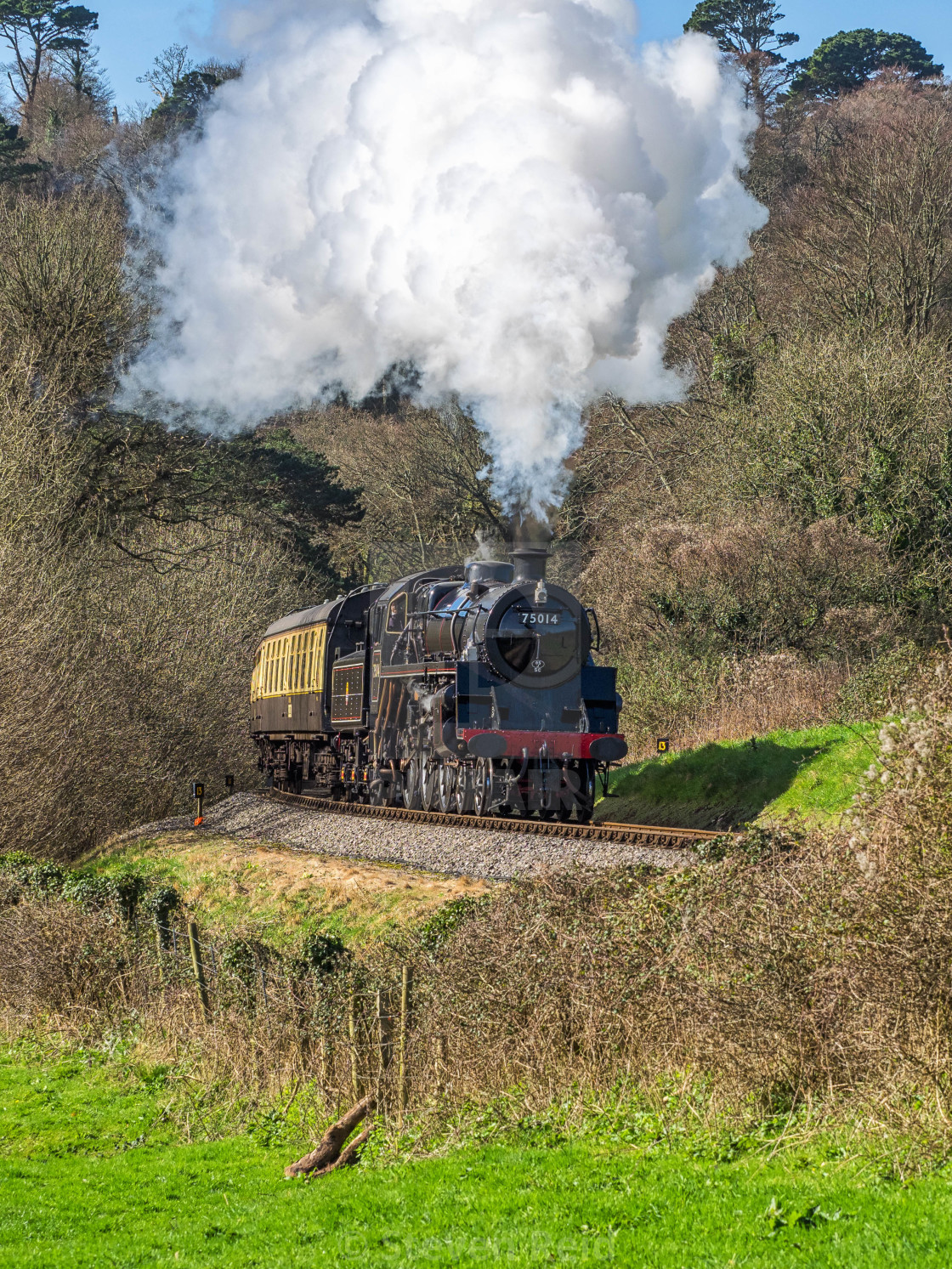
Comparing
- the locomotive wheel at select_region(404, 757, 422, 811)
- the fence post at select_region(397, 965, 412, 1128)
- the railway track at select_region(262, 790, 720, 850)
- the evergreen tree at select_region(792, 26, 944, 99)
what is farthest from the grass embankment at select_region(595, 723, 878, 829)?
the evergreen tree at select_region(792, 26, 944, 99)

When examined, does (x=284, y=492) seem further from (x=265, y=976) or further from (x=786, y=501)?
(x=265, y=976)

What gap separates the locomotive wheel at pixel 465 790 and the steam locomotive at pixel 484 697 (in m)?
0.02

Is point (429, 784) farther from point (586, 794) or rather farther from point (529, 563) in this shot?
point (529, 563)

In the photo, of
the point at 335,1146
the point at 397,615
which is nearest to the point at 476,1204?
the point at 335,1146

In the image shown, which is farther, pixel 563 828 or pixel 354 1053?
pixel 563 828

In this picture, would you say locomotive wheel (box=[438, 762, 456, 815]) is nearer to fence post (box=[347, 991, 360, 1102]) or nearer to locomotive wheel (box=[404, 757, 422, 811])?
locomotive wheel (box=[404, 757, 422, 811])

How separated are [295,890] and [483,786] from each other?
3101mm

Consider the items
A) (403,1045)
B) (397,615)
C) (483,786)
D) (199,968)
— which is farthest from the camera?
(397,615)

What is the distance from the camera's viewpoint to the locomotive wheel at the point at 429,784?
1645 centimetres

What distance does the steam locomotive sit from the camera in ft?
49.3

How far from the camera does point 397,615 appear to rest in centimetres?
1758

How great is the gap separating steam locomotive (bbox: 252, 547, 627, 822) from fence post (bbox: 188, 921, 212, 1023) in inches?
175

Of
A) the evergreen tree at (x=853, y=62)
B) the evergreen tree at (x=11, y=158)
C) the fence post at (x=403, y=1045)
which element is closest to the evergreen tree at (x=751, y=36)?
the evergreen tree at (x=853, y=62)

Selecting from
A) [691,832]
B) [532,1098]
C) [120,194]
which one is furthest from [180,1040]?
[120,194]
